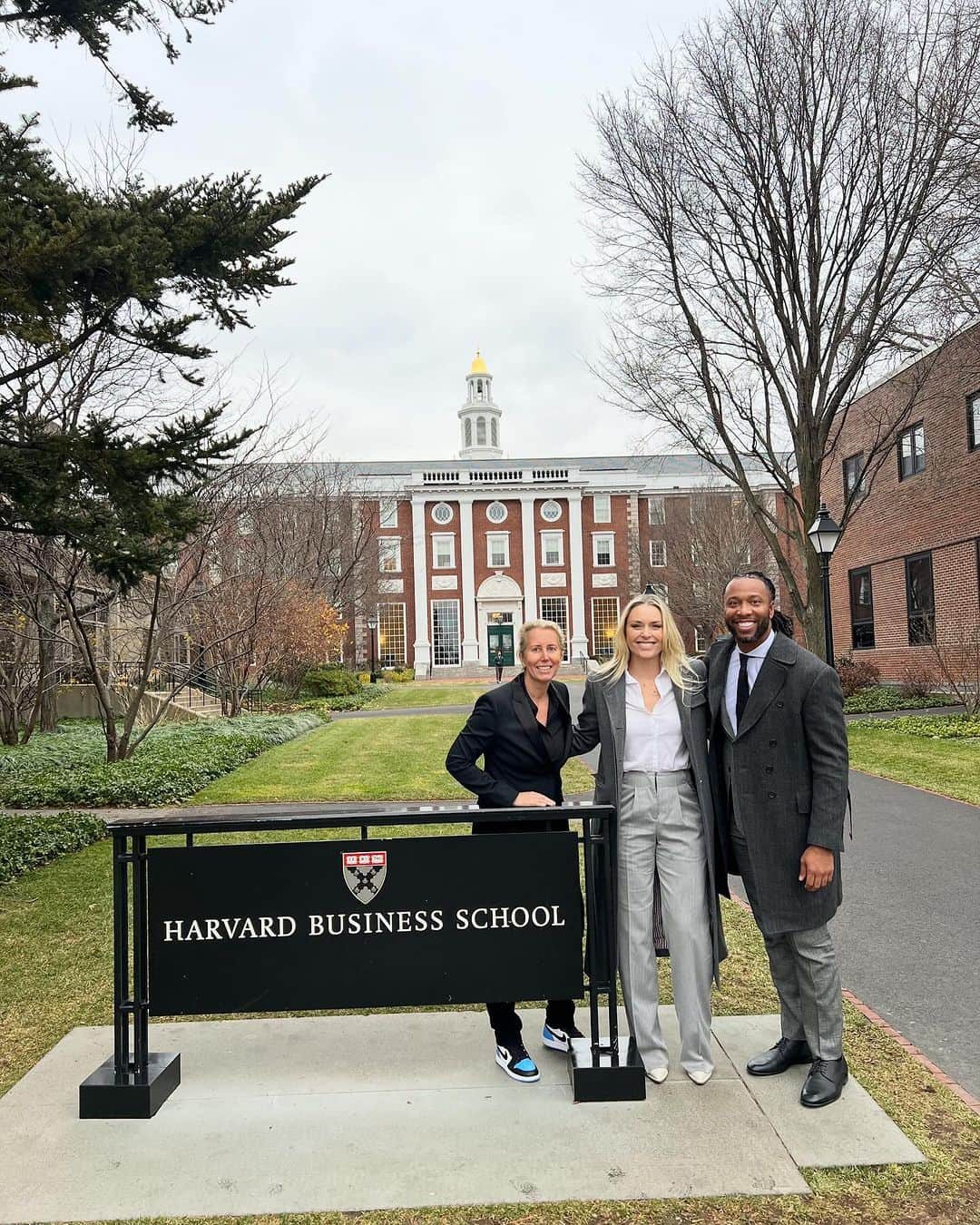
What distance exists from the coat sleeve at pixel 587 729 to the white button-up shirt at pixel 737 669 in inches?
22.0

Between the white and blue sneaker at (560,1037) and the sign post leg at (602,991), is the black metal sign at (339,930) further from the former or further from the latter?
the white and blue sneaker at (560,1037)

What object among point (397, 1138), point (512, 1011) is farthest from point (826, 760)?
point (397, 1138)

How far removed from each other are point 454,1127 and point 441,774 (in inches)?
397

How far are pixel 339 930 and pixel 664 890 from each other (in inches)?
52.4

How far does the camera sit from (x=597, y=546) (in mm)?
60594

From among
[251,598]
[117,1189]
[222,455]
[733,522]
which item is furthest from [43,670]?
[733,522]

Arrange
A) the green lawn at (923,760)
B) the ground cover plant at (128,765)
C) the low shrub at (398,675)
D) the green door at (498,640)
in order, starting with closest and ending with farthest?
1. the green lawn at (923,760)
2. the ground cover plant at (128,765)
3. the low shrub at (398,675)
4. the green door at (498,640)

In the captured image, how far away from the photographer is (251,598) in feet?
70.5

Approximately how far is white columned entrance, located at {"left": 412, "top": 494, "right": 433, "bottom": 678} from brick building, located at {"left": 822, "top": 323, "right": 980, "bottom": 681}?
33.6m

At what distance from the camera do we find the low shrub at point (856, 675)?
24.3 metres

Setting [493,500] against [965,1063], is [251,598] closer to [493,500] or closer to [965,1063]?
[965,1063]

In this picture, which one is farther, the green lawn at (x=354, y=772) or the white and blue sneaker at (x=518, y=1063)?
the green lawn at (x=354, y=772)

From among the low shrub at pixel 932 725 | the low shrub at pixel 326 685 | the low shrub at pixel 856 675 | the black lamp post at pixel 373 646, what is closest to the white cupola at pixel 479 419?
the black lamp post at pixel 373 646

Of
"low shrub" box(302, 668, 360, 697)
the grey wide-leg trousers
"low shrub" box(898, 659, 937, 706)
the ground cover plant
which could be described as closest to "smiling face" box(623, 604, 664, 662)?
the grey wide-leg trousers
